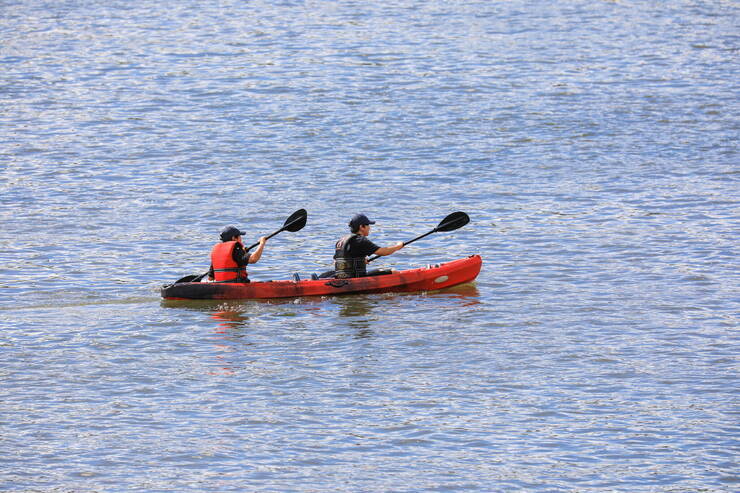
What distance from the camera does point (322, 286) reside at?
669 inches

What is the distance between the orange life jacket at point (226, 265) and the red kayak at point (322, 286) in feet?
0.65

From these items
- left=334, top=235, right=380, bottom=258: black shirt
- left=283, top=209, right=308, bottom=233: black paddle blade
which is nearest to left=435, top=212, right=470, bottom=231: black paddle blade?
left=334, top=235, right=380, bottom=258: black shirt

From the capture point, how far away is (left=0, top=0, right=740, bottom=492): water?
11.7 metres

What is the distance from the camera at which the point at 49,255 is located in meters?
20.2

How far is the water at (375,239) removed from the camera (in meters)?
11.7

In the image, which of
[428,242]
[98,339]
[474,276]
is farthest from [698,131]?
[98,339]

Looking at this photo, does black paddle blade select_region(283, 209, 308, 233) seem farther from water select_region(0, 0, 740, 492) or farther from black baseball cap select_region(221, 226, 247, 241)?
black baseball cap select_region(221, 226, 247, 241)

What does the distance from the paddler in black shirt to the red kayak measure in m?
0.24

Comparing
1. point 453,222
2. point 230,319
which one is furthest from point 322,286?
point 453,222

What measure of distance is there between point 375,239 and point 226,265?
4799 millimetres

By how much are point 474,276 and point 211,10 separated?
27392 mm

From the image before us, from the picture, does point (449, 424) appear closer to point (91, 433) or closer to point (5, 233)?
point (91, 433)

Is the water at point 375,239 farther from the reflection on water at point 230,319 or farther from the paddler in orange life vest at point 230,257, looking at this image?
the paddler in orange life vest at point 230,257

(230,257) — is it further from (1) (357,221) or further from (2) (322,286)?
(1) (357,221)
